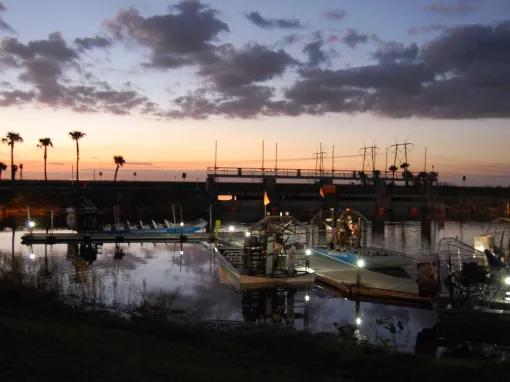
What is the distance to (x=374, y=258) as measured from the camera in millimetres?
41938

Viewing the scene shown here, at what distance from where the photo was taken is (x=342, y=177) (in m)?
146

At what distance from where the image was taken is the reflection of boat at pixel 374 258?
41594 millimetres

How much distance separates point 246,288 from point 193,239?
33.6 metres

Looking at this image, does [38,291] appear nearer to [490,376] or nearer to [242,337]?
[242,337]

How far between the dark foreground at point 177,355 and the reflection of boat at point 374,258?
77.8 ft

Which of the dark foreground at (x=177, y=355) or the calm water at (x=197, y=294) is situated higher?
the dark foreground at (x=177, y=355)

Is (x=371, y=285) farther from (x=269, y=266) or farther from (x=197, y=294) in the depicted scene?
(x=197, y=294)

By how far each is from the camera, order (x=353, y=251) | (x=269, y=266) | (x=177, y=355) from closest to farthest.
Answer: (x=177, y=355), (x=269, y=266), (x=353, y=251)

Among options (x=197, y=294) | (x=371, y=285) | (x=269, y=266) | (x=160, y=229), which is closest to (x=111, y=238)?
(x=160, y=229)

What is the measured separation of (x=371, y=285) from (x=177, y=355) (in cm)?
2136

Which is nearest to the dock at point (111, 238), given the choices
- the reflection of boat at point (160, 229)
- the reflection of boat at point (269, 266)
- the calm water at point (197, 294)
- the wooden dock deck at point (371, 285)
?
the reflection of boat at point (160, 229)

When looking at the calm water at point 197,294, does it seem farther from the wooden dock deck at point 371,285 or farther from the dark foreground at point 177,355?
the dark foreground at point 177,355

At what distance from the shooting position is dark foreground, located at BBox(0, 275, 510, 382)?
11.4 meters

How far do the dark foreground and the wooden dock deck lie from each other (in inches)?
565
